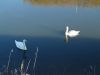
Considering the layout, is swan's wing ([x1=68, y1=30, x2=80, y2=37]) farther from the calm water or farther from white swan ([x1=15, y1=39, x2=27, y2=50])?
white swan ([x1=15, y1=39, x2=27, y2=50])

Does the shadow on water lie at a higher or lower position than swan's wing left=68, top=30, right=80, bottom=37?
lower

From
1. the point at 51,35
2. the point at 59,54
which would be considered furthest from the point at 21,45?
the point at 51,35

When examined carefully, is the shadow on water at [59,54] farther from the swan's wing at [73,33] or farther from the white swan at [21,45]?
the swan's wing at [73,33]

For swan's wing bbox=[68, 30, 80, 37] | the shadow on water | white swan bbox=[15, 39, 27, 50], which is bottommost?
the shadow on water

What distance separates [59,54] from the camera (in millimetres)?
12383

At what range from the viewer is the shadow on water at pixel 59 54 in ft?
35.5

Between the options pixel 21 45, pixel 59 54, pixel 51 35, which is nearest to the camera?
pixel 59 54

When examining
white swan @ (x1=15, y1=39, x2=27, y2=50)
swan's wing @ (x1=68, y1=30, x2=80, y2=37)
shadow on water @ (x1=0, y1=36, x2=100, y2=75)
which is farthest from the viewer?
swan's wing @ (x1=68, y1=30, x2=80, y2=37)

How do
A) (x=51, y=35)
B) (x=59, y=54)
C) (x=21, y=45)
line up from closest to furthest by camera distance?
(x=59, y=54)
(x=21, y=45)
(x=51, y=35)

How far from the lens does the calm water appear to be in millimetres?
11309

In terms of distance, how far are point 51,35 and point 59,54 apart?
8.71 feet

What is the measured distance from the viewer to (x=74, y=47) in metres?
13.2

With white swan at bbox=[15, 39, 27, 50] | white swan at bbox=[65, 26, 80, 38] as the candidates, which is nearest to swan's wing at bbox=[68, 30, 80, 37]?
white swan at bbox=[65, 26, 80, 38]

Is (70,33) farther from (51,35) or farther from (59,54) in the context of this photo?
(59,54)
